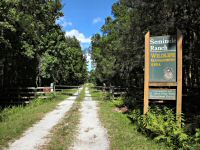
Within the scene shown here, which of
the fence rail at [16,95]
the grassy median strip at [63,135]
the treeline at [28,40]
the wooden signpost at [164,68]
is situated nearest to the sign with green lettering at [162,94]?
the wooden signpost at [164,68]

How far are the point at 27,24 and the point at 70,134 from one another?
36.9 feet

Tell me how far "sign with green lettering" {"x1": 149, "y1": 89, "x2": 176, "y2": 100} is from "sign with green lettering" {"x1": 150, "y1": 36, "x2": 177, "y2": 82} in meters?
0.34

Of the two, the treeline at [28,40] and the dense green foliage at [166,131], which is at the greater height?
the treeline at [28,40]

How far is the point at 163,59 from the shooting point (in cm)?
1066

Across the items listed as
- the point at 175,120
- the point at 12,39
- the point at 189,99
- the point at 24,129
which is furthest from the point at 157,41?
the point at 12,39

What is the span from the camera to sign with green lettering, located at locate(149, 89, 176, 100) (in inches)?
407

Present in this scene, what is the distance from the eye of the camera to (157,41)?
35.7ft

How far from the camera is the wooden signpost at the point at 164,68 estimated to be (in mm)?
10227

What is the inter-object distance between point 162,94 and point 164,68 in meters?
0.86

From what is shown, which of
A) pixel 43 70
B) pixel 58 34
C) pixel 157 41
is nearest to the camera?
pixel 157 41

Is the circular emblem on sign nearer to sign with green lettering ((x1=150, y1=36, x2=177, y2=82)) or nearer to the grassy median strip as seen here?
sign with green lettering ((x1=150, y1=36, x2=177, y2=82))

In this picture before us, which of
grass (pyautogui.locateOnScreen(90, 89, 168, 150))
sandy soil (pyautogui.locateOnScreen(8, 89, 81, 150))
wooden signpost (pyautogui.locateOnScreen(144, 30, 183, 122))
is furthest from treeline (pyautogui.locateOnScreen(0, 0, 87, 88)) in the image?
wooden signpost (pyautogui.locateOnScreen(144, 30, 183, 122))

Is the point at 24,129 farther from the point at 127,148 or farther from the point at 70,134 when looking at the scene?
the point at 127,148

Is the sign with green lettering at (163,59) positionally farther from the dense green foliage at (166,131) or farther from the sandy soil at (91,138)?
the sandy soil at (91,138)
